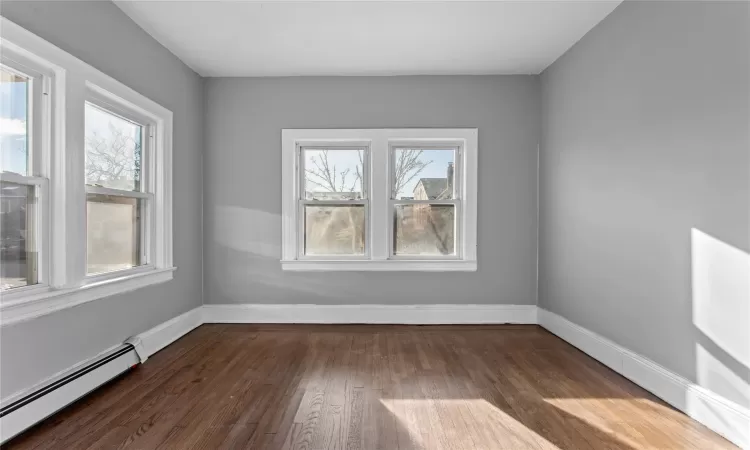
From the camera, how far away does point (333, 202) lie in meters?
4.28

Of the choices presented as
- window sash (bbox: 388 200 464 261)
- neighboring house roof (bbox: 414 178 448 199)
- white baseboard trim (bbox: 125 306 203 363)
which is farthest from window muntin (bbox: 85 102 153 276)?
neighboring house roof (bbox: 414 178 448 199)

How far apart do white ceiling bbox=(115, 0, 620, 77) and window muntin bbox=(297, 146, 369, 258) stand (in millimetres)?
885

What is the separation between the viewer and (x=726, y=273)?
2.06 m

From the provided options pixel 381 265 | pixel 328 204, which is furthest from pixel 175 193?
pixel 381 265

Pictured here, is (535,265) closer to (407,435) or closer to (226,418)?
(407,435)

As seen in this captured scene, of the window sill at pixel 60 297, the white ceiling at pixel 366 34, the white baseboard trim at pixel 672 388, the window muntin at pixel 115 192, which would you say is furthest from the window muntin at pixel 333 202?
the white baseboard trim at pixel 672 388

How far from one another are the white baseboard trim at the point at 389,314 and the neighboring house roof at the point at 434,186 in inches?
47.5

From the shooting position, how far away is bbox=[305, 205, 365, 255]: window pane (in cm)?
429

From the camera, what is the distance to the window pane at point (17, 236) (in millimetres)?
2100

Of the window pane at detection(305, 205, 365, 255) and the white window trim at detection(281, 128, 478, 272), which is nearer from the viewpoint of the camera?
the white window trim at detection(281, 128, 478, 272)

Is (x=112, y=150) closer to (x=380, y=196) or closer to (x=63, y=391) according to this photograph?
(x=63, y=391)

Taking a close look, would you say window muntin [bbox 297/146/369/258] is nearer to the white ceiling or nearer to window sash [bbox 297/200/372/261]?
window sash [bbox 297/200/372/261]

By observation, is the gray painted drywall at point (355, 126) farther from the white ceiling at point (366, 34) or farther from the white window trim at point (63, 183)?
the white window trim at point (63, 183)

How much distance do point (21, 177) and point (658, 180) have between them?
379cm
